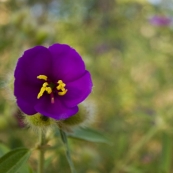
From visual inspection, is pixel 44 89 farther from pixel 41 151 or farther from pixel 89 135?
pixel 89 135

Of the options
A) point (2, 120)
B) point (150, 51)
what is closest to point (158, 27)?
point (150, 51)

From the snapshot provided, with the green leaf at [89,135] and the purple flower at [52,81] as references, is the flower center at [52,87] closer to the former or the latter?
the purple flower at [52,81]

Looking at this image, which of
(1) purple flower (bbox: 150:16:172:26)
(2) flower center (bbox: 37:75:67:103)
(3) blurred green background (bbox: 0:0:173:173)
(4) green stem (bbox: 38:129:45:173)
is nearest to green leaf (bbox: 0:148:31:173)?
(4) green stem (bbox: 38:129:45:173)

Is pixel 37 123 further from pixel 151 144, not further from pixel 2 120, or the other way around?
pixel 151 144

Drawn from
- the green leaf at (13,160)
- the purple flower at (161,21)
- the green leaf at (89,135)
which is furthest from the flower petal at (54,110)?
the purple flower at (161,21)

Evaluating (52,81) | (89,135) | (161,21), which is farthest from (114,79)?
(52,81)

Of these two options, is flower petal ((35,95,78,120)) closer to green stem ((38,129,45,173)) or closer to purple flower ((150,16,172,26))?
green stem ((38,129,45,173))
